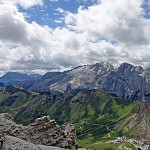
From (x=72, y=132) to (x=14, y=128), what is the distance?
1887 cm

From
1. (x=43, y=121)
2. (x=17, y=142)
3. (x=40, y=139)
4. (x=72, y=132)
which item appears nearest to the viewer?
(x=17, y=142)

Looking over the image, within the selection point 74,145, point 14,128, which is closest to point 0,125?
point 14,128

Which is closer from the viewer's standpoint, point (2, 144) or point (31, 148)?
point (2, 144)

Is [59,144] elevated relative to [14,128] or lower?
lower

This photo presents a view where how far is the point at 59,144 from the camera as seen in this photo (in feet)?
231

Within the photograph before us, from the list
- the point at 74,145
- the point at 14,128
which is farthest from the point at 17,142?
the point at 74,145

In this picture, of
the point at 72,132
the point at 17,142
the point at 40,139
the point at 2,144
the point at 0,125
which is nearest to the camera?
the point at 2,144

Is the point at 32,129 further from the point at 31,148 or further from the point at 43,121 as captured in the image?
the point at 31,148

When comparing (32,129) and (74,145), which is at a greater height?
(32,129)

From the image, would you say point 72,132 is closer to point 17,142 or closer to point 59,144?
point 59,144

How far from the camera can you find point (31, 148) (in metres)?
51.4

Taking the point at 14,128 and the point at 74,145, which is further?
the point at 74,145

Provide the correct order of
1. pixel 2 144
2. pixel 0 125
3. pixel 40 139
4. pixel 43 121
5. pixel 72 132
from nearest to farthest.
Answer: pixel 2 144 → pixel 0 125 → pixel 40 139 → pixel 43 121 → pixel 72 132

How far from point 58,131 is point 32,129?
8.04 meters
